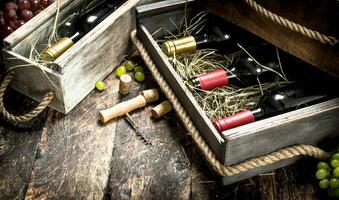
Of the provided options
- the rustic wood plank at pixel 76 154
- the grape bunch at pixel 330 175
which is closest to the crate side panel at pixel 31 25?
the rustic wood plank at pixel 76 154

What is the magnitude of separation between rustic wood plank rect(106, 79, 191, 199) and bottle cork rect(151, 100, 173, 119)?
1.2 inches

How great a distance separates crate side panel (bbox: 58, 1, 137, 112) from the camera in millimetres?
1968

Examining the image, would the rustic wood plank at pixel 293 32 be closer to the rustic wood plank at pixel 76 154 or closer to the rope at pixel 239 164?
the rope at pixel 239 164

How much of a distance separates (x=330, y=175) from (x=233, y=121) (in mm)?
368

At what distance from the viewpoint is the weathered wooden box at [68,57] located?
6.37 ft

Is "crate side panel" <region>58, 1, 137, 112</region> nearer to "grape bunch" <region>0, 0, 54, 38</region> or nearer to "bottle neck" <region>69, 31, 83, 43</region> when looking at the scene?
"bottle neck" <region>69, 31, 83, 43</region>

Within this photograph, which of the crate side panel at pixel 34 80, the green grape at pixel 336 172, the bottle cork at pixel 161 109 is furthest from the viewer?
the bottle cork at pixel 161 109

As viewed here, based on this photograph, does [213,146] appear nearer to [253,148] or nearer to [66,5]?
[253,148]

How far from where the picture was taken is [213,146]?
5.98 feet

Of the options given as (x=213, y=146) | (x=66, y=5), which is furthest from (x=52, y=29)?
(x=213, y=146)

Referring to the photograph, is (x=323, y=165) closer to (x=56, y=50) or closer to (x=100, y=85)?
(x=100, y=85)

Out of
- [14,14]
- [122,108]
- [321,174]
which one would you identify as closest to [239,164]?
[321,174]

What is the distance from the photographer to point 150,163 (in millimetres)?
1925

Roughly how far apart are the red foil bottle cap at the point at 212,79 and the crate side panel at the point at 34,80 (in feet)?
1.70
